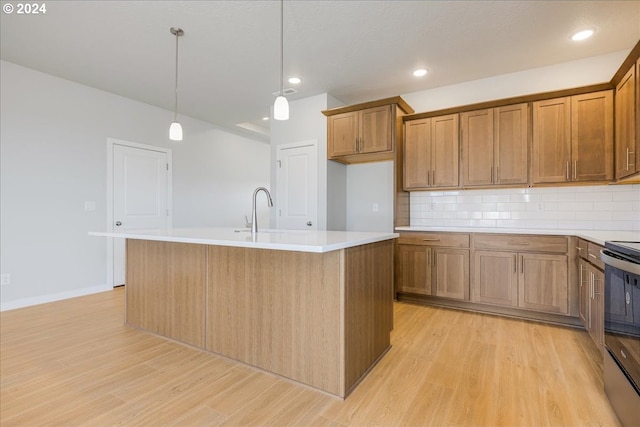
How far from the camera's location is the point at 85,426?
152cm

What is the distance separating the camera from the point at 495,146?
341 centimetres

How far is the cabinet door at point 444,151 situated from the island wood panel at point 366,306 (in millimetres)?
1706

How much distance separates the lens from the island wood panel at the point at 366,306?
1.81 metres

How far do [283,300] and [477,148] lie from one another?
2.85 metres

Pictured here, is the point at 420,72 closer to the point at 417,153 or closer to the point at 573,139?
the point at 417,153

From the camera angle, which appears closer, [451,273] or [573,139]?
[573,139]

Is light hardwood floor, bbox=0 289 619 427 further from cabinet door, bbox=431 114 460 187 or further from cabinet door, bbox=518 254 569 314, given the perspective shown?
cabinet door, bbox=431 114 460 187

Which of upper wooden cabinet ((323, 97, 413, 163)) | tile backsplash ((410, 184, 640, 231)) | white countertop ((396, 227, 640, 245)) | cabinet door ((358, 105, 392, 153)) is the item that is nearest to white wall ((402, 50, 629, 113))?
upper wooden cabinet ((323, 97, 413, 163))

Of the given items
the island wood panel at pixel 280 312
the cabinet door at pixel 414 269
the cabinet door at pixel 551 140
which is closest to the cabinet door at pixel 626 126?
the cabinet door at pixel 551 140

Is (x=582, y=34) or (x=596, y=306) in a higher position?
(x=582, y=34)

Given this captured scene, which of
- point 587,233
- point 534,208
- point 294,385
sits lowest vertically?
point 294,385

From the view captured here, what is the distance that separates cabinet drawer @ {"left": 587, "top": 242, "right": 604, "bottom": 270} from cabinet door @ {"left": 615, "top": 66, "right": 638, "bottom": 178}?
29.7 inches

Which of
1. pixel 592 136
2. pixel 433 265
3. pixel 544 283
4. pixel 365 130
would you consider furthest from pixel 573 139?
pixel 365 130

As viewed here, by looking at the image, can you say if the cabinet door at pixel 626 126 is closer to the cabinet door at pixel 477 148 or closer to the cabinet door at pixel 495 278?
the cabinet door at pixel 477 148
